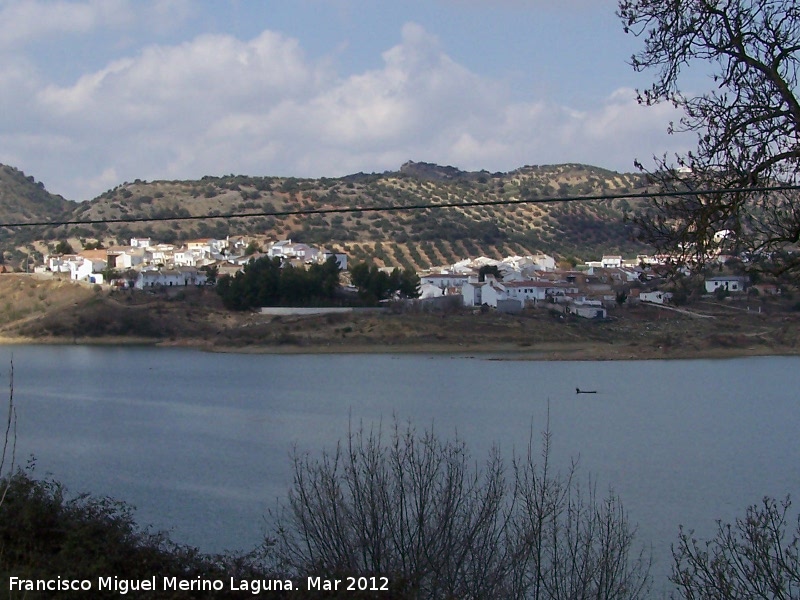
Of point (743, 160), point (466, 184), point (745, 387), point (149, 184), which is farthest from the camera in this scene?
point (466, 184)

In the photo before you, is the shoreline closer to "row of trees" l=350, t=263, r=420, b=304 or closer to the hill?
"row of trees" l=350, t=263, r=420, b=304

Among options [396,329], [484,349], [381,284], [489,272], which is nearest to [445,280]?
[489,272]

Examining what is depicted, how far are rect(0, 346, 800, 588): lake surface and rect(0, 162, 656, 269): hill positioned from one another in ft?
93.2

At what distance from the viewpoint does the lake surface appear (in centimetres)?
1267

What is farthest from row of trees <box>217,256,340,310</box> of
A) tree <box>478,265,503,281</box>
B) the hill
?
the hill

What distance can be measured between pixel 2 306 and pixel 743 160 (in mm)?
47186

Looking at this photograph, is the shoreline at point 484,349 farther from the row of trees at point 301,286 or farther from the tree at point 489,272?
the tree at point 489,272

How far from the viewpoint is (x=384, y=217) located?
7556 centimetres

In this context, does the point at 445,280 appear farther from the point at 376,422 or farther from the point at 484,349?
the point at 376,422

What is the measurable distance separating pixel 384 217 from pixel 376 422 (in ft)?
185

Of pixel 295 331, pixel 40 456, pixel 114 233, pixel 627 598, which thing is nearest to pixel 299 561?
pixel 627 598

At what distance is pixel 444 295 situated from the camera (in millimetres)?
46438

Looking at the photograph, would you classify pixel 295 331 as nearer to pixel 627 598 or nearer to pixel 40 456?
pixel 40 456

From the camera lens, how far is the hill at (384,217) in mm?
68125
